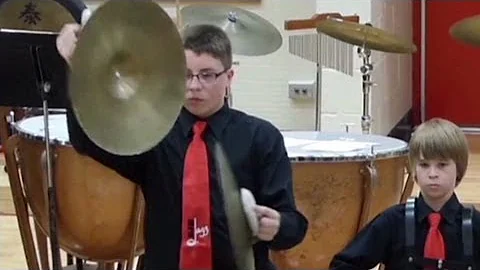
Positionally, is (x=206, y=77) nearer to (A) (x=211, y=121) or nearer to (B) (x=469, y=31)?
(A) (x=211, y=121)

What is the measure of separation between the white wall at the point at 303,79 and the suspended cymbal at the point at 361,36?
170cm

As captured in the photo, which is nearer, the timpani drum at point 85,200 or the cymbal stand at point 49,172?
the cymbal stand at point 49,172

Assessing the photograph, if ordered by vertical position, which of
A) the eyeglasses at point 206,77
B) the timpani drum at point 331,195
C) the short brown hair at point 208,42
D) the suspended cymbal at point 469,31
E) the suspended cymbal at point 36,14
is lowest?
the timpani drum at point 331,195

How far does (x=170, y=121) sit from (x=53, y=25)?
0.87 m

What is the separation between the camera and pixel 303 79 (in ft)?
19.1

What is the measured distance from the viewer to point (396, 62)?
6.11 meters

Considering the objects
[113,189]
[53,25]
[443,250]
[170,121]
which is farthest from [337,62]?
[170,121]

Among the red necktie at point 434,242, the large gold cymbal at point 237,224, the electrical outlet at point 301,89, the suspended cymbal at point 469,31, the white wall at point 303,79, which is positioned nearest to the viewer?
the large gold cymbal at point 237,224

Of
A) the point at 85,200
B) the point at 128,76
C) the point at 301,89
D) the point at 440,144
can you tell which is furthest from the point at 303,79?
the point at 128,76

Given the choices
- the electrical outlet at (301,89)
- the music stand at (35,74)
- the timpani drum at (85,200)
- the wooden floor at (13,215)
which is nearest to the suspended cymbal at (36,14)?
the music stand at (35,74)

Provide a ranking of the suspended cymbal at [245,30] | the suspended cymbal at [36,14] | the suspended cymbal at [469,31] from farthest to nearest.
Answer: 1. the suspended cymbal at [245,30]
2. the suspended cymbal at [469,31]
3. the suspended cymbal at [36,14]

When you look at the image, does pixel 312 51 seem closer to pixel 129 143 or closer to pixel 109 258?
pixel 109 258

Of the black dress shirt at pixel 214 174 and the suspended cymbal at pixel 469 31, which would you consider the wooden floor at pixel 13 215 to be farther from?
the black dress shirt at pixel 214 174

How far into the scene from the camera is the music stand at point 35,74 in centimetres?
245
